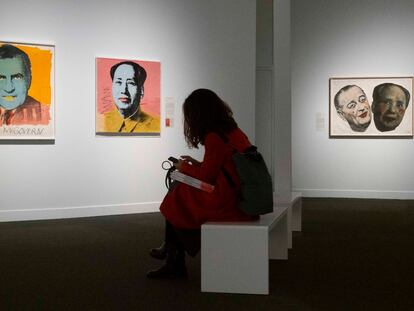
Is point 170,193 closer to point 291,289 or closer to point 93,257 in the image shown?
point 291,289

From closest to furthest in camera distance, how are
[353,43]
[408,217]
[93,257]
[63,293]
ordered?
[63,293] < [93,257] < [408,217] < [353,43]

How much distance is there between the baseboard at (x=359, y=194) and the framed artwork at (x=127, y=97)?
17.2ft

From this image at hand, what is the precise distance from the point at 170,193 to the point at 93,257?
1.83 meters

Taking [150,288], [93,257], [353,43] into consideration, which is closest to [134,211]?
[93,257]

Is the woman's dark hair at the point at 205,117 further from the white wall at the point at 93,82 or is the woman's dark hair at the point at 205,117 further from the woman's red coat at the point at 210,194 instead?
the white wall at the point at 93,82

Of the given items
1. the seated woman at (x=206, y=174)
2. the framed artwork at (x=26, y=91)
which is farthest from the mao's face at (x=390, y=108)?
the seated woman at (x=206, y=174)

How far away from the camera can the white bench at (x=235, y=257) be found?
453cm

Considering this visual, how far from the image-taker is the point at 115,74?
10414 millimetres

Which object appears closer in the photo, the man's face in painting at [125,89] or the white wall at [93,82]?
the white wall at [93,82]

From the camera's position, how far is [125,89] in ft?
34.3

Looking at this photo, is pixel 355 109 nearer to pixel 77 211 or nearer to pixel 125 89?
pixel 125 89

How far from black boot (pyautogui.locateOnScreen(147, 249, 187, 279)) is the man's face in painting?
569 centimetres

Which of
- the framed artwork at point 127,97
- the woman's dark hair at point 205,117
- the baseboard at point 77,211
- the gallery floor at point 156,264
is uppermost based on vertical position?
the framed artwork at point 127,97

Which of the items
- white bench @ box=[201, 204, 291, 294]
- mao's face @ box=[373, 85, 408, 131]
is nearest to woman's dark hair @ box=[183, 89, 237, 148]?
white bench @ box=[201, 204, 291, 294]
